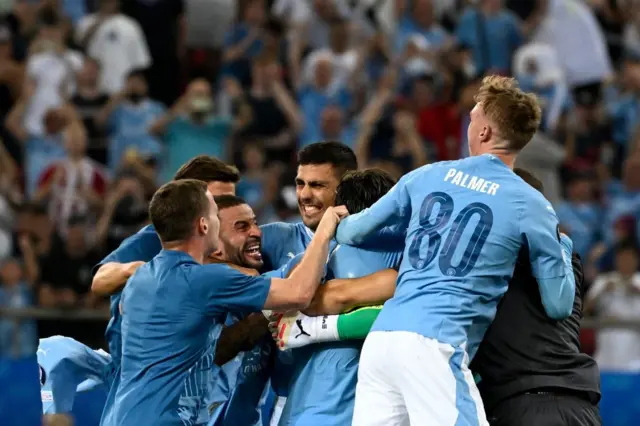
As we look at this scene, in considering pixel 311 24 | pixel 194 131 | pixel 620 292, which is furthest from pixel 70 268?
pixel 620 292

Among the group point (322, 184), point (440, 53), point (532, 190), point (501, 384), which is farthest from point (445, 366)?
point (440, 53)

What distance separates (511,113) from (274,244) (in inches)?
58.1

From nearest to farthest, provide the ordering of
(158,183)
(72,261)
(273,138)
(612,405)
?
1. (612,405)
2. (72,261)
3. (158,183)
4. (273,138)

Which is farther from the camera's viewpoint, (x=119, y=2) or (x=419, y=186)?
(x=119, y=2)

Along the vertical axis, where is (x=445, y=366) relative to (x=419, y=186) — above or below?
below

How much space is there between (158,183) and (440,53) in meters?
3.70

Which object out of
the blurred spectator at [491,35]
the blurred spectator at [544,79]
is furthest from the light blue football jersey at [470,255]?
the blurred spectator at [491,35]

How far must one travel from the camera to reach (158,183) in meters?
11.9

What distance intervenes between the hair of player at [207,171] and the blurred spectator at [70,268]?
4.69 m

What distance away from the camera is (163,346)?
525cm

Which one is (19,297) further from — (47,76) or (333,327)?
(333,327)

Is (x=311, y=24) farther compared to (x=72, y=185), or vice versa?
(x=311, y=24)

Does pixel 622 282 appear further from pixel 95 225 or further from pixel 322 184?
pixel 322 184

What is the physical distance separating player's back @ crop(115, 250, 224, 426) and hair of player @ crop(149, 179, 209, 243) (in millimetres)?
95
